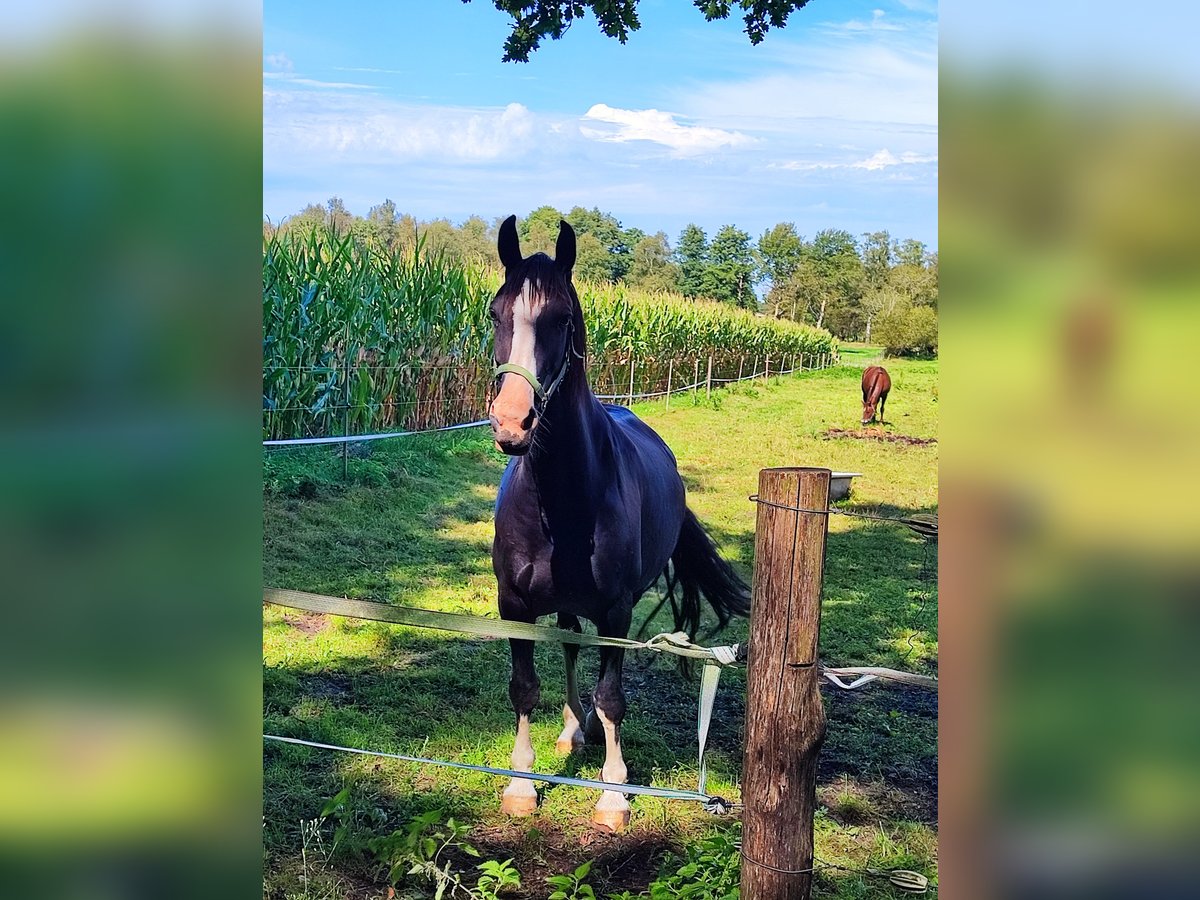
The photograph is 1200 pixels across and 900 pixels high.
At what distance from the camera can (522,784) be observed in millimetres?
3258

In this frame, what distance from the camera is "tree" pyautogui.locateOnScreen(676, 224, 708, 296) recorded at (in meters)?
10.3

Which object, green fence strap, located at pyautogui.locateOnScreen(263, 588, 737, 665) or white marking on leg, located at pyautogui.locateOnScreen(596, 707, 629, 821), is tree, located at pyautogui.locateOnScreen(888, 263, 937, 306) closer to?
white marking on leg, located at pyautogui.locateOnScreen(596, 707, 629, 821)

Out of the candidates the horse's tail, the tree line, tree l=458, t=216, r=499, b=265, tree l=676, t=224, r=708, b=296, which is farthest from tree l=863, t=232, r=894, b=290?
the horse's tail

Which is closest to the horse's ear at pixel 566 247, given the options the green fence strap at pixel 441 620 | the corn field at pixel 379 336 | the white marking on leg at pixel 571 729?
the green fence strap at pixel 441 620

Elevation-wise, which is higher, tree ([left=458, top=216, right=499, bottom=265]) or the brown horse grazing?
tree ([left=458, top=216, right=499, bottom=265])

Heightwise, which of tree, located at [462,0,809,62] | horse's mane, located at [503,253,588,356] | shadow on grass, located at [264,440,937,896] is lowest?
shadow on grass, located at [264,440,937,896]

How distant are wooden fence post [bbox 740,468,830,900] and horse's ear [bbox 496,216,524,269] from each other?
4.52 feet

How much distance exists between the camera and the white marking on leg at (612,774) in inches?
125

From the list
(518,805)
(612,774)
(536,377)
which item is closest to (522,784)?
(518,805)

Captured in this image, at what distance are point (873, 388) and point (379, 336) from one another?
25.2 feet

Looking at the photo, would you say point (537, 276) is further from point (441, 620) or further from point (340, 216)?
point (340, 216)

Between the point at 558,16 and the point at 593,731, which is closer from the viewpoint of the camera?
the point at 593,731

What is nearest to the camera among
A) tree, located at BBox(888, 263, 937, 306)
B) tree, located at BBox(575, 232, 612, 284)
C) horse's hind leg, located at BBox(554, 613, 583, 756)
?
horse's hind leg, located at BBox(554, 613, 583, 756)
